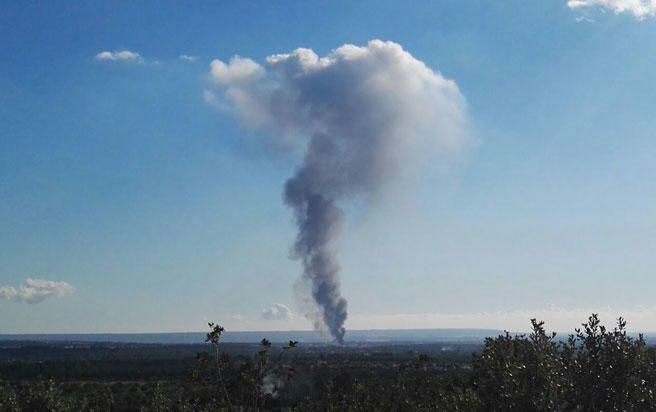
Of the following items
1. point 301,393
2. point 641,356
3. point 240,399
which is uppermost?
point 641,356

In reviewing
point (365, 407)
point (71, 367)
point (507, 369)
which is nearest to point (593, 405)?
point (507, 369)

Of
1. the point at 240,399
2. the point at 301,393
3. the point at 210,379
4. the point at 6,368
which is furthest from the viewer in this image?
the point at 6,368

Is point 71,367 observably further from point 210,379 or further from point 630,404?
point 630,404

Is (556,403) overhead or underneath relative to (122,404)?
overhead

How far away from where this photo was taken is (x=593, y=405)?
2792 cm

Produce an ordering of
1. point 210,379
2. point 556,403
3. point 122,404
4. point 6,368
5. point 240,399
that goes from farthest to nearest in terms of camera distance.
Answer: point 6,368 < point 122,404 < point 240,399 < point 210,379 < point 556,403

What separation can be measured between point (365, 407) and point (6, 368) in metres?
170

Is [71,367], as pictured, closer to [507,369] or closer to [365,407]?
[365,407]

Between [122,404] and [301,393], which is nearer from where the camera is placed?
[122,404]

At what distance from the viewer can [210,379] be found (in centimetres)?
3725

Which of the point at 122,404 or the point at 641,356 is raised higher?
the point at 641,356

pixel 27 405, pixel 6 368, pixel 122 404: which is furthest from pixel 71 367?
pixel 27 405

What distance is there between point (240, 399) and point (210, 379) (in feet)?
11.7

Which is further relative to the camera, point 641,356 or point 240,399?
point 240,399
